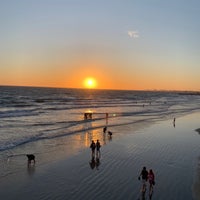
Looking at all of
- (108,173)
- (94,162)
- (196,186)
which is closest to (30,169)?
(94,162)

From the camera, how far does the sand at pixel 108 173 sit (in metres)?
15.8

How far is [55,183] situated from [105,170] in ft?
12.0

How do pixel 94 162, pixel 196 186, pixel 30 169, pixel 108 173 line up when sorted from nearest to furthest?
1. pixel 196 186
2. pixel 108 173
3. pixel 30 169
4. pixel 94 162

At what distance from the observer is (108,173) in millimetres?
19047

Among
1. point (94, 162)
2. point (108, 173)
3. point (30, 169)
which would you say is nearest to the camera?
point (108, 173)

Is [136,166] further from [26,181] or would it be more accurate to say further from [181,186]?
[26,181]

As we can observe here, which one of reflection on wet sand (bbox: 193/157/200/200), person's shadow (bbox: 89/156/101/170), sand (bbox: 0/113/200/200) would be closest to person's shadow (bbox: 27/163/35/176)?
sand (bbox: 0/113/200/200)

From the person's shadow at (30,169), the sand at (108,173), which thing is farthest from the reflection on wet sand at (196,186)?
the person's shadow at (30,169)

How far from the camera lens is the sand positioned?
15.8 m

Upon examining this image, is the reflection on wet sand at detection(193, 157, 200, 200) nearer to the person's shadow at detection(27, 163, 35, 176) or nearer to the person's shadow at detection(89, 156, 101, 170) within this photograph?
the person's shadow at detection(89, 156, 101, 170)

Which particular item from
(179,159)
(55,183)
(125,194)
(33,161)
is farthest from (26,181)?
(179,159)

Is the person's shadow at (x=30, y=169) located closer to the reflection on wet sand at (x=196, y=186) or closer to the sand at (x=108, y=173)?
the sand at (x=108, y=173)

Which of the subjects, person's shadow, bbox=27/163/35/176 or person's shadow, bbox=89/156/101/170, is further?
person's shadow, bbox=89/156/101/170

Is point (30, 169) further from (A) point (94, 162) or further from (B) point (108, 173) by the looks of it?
(B) point (108, 173)
